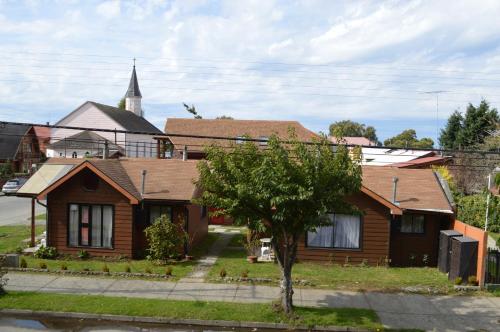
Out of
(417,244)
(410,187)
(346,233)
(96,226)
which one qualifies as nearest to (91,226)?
(96,226)

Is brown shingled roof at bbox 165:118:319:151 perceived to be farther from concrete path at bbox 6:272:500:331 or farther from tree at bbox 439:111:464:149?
concrete path at bbox 6:272:500:331

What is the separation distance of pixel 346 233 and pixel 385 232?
1589mm

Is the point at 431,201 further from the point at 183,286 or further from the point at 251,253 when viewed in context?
the point at 183,286

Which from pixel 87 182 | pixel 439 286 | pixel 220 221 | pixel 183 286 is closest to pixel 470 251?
pixel 439 286

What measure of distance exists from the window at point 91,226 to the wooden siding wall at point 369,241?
8.15 meters

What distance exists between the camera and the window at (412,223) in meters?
20.4

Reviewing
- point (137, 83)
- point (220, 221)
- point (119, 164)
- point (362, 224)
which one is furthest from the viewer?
point (137, 83)

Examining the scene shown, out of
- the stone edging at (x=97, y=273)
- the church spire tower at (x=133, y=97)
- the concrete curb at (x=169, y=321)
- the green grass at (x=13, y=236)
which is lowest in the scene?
the green grass at (x=13, y=236)

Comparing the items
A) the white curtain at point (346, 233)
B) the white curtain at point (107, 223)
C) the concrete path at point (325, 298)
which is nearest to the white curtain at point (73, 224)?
the white curtain at point (107, 223)

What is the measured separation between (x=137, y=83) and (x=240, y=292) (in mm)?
83867

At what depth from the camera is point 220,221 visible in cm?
3158

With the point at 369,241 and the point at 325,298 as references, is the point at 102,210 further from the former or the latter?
the point at 369,241

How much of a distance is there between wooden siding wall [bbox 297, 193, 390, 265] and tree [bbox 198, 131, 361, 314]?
7015 mm

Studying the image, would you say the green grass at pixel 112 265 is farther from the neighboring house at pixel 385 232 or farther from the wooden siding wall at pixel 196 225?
the neighboring house at pixel 385 232
